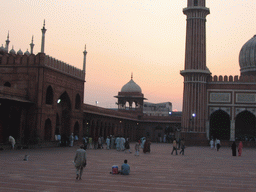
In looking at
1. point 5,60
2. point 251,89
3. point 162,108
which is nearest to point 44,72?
point 5,60

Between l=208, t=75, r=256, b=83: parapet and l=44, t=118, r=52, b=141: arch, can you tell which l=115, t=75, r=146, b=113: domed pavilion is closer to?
l=208, t=75, r=256, b=83: parapet

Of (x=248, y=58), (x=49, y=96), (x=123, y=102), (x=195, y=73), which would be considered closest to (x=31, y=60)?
(x=49, y=96)

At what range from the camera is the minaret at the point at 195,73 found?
4100 cm

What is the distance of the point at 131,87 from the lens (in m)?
60.6

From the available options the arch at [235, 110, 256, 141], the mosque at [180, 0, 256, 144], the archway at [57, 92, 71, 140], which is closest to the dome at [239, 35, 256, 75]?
the mosque at [180, 0, 256, 144]

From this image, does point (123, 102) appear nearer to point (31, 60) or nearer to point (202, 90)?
point (202, 90)

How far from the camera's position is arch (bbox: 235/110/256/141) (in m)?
44.8

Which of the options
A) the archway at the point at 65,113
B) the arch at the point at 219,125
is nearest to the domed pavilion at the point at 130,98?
the arch at the point at 219,125

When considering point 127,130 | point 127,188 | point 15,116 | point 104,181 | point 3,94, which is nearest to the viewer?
point 127,188

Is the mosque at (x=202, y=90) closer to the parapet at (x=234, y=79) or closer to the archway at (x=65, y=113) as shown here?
the parapet at (x=234, y=79)

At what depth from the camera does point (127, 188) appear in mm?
9383

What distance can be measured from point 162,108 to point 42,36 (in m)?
69.6

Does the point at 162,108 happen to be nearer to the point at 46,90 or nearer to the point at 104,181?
the point at 46,90

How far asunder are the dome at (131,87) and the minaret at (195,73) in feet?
63.2
